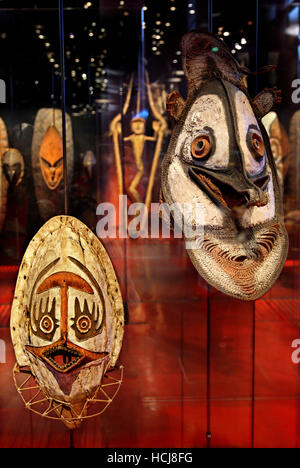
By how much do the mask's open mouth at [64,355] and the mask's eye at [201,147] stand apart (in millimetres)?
667

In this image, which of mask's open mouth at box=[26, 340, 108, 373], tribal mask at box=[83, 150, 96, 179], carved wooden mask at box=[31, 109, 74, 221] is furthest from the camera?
tribal mask at box=[83, 150, 96, 179]

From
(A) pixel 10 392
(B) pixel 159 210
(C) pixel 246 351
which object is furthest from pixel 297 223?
(A) pixel 10 392

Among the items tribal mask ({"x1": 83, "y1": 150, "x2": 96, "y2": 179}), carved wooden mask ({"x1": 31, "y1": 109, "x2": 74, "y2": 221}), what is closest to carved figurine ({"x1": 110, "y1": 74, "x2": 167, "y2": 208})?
tribal mask ({"x1": 83, "y1": 150, "x2": 96, "y2": 179})

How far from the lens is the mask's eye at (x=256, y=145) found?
144 cm

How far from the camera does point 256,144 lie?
145cm

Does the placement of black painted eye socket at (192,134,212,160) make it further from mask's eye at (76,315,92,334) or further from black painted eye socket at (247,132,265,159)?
mask's eye at (76,315,92,334)

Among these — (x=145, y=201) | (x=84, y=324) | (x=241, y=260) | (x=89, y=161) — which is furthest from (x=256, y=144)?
(x=89, y=161)

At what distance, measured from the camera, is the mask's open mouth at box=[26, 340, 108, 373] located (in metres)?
1.30

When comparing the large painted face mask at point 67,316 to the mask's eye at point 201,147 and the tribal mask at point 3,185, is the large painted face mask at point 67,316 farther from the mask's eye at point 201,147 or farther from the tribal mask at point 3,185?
the tribal mask at point 3,185

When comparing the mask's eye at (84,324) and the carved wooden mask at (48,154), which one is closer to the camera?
the mask's eye at (84,324)

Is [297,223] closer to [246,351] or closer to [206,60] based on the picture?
[246,351]

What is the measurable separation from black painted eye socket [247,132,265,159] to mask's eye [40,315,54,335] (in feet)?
2.54

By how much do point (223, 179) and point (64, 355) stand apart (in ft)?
2.24

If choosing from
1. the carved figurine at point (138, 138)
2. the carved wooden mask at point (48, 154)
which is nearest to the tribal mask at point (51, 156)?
the carved wooden mask at point (48, 154)
